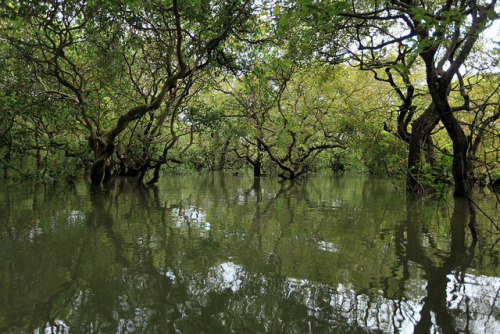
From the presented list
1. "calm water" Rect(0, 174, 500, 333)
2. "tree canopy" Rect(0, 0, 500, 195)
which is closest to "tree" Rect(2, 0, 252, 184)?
"tree canopy" Rect(0, 0, 500, 195)

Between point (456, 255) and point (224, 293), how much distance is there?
290 centimetres

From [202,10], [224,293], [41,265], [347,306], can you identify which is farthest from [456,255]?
[202,10]

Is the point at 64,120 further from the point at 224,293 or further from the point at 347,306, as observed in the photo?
the point at 347,306

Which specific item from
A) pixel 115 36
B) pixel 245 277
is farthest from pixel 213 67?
pixel 245 277

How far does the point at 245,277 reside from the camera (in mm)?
3010

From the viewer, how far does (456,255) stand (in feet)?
12.3

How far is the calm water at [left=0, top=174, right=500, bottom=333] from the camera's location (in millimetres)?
2227

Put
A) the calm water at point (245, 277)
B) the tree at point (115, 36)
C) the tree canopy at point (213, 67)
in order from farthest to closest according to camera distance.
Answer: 1. the tree at point (115, 36)
2. the tree canopy at point (213, 67)
3. the calm water at point (245, 277)

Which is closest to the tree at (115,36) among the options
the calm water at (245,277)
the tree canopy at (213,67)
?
the tree canopy at (213,67)

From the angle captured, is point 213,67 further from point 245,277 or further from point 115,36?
point 245,277

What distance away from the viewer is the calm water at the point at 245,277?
87.7 inches

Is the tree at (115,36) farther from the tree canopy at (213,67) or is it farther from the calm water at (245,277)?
the calm water at (245,277)

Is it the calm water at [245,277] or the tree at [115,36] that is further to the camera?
the tree at [115,36]

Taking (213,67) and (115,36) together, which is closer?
(115,36)
